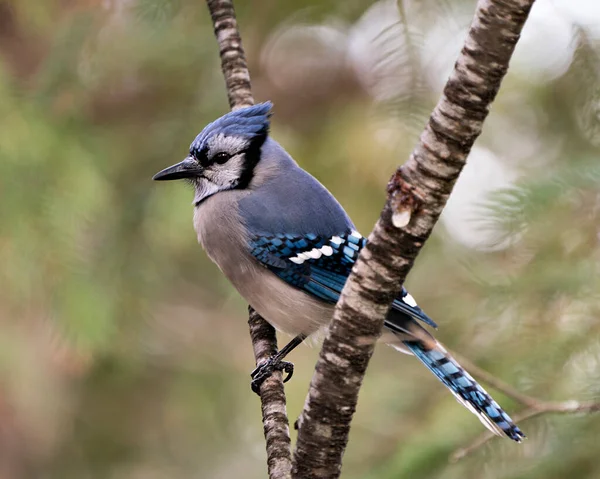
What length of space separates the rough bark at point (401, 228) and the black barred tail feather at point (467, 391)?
369mm

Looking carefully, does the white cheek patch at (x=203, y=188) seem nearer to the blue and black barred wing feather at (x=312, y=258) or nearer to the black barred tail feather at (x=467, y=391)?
the blue and black barred wing feather at (x=312, y=258)

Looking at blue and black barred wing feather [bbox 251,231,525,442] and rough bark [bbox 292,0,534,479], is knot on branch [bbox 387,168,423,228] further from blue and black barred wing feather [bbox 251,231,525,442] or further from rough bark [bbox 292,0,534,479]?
blue and black barred wing feather [bbox 251,231,525,442]

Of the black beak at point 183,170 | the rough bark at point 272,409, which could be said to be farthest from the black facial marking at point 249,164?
the rough bark at point 272,409

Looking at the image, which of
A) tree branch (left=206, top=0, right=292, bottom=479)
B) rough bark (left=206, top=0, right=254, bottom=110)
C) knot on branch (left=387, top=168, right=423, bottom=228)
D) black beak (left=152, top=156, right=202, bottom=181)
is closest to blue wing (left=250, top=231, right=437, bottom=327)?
tree branch (left=206, top=0, right=292, bottom=479)

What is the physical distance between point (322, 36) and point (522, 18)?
5.81ft

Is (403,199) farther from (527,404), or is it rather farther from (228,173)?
(228,173)

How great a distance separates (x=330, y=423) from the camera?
1208 mm

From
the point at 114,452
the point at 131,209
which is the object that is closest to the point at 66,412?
Result: the point at 114,452

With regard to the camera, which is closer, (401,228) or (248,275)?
(401,228)

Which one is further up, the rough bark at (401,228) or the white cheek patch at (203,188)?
the white cheek patch at (203,188)

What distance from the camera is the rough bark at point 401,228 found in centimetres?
94

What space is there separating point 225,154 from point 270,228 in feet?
0.89

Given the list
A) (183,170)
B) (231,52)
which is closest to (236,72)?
(231,52)

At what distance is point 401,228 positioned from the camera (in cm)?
104
